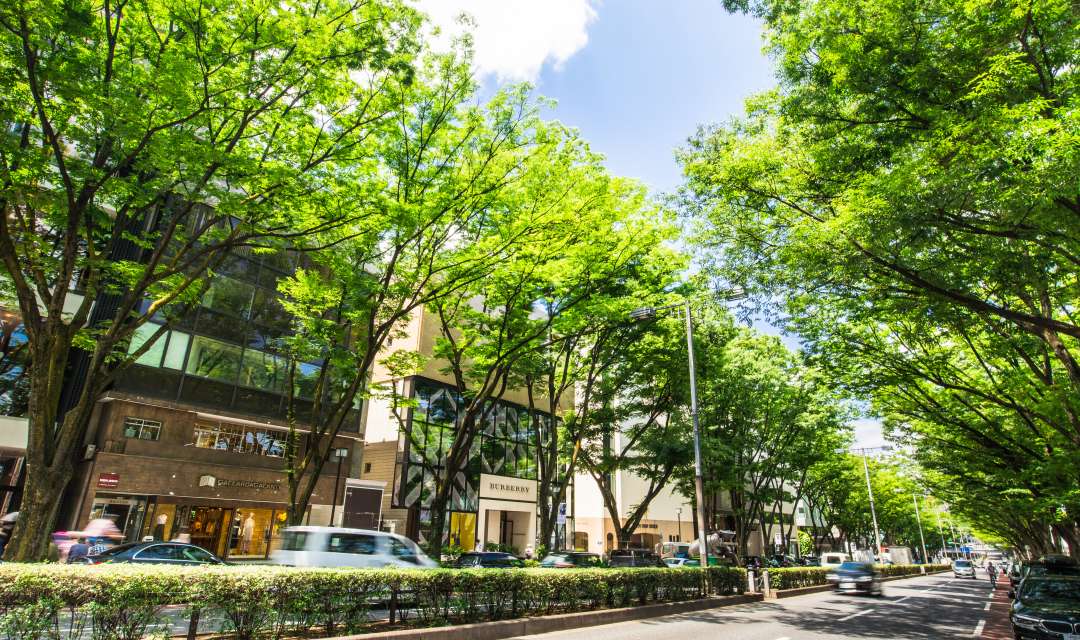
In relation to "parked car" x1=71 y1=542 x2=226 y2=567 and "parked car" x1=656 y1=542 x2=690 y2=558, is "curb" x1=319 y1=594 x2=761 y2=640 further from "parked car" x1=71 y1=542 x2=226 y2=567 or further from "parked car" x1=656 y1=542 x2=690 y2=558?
"parked car" x1=656 y1=542 x2=690 y2=558

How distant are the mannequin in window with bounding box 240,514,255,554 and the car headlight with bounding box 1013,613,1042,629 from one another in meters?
26.0

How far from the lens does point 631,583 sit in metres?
15.1

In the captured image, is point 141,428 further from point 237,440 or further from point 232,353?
point 232,353

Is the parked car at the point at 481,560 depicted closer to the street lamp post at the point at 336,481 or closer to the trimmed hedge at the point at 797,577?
the street lamp post at the point at 336,481

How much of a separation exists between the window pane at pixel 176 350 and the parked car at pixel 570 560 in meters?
16.4

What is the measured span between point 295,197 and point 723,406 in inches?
883

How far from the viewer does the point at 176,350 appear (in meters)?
21.8

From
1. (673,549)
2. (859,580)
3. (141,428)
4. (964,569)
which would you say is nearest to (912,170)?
(859,580)

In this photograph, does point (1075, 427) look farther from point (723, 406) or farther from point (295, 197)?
point (295, 197)

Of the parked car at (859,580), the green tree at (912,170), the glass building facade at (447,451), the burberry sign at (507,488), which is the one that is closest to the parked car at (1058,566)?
the green tree at (912,170)

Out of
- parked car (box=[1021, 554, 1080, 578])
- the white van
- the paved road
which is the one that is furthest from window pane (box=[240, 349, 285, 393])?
parked car (box=[1021, 554, 1080, 578])

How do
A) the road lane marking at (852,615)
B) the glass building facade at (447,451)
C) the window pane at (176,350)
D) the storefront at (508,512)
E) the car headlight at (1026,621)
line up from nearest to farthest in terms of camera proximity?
the car headlight at (1026,621) < the road lane marking at (852,615) < the window pane at (176,350) < the glass building facade at (447,451) < the storefront at (508,512)

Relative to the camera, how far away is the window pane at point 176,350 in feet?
70.9

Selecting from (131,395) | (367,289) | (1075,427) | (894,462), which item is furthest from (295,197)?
(894,462)
